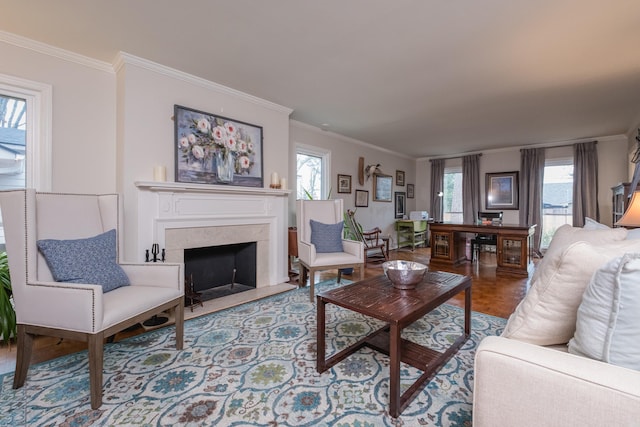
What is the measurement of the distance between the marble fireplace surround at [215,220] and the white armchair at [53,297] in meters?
0.72

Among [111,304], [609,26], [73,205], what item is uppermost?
[609,26]

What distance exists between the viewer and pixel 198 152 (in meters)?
2.96

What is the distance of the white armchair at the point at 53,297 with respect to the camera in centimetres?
149

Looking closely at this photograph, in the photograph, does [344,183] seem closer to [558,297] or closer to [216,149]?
[216,149]

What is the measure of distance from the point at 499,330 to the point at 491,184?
16.4 ft

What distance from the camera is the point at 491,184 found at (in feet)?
Result: 21.1

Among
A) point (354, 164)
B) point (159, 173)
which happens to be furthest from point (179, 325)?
point (354, 164)

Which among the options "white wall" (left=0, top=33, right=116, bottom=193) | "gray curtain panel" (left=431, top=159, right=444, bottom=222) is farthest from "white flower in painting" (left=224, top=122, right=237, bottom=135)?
"gray curtain panel" (left=431, top=159, right=444, bottom=222)

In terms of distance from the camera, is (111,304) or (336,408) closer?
(336,408)

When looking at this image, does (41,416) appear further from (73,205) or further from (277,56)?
(277,56)

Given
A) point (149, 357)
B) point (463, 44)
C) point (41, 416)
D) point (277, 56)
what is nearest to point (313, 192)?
point (277, 56)

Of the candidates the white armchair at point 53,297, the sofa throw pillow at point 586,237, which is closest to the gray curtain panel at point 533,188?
the sofa throw pillow at point 586,237

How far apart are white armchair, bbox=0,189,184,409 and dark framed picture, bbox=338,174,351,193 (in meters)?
3.84

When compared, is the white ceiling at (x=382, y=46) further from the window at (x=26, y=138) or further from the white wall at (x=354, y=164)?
the white wall at (x=354, y=164)
